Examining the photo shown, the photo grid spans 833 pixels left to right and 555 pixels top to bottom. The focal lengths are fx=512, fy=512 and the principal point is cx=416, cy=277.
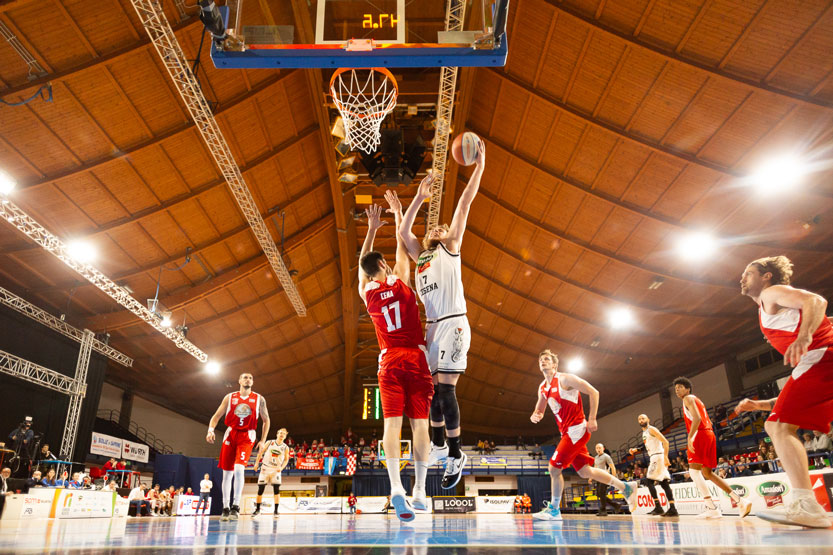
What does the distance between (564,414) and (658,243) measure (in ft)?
39.5

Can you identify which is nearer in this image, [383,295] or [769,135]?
[383,295]

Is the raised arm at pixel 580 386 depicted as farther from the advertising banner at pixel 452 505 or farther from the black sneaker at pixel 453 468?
the advertising banner at pixel 452 505

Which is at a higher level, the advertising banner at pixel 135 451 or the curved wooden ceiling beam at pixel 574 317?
the curved wooden ceiling beam at pixel 574 317

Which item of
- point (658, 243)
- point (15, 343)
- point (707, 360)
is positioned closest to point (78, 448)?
point (15, 343)

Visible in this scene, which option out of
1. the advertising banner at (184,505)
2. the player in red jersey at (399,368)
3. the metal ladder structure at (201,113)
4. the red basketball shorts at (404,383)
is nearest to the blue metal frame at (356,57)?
the player in red jersey at (399,368)

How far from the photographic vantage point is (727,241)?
1617 cm

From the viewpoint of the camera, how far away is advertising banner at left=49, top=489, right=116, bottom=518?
1276 cm

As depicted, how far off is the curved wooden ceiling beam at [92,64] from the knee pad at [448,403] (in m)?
12.2

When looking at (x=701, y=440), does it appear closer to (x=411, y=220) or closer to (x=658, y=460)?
(x=658, y=460)

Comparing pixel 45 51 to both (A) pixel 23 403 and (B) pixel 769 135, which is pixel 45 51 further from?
(B) pixel 769 135

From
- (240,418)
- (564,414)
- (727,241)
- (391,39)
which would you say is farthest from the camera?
(727,241)

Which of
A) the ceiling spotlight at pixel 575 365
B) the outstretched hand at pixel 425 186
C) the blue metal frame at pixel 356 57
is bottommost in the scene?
the outstretched hand at pixel 425 186

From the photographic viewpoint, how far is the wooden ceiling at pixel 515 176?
1214 cm

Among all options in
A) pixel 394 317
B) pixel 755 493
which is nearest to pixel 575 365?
pixel 755 493
